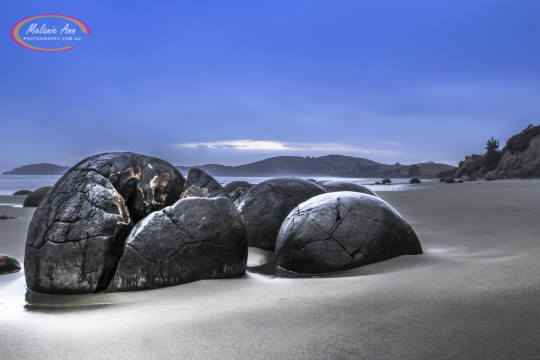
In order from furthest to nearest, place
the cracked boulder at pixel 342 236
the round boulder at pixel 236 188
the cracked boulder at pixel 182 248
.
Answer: the round boulder at pixel 236 188 < the cracked boulder at pixel 342 236 < the cracked boulder at pixel 182 248

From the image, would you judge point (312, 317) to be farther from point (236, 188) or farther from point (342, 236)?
point (236, 188)

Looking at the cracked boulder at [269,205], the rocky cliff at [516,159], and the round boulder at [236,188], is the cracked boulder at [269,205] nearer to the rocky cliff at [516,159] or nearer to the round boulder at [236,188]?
the round boulder at [236,188]

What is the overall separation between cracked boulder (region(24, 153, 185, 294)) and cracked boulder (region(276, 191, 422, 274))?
58.9 inches

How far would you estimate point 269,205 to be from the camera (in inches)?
216

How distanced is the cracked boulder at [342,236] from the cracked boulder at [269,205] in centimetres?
108

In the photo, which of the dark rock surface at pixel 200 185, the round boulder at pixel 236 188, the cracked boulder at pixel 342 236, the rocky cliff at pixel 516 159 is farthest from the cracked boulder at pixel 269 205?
the rocky cliff at pixel 516 159

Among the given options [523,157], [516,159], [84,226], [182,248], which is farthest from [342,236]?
[516,159]

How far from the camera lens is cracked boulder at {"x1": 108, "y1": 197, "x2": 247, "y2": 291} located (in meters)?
3.33

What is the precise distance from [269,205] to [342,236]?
174 cm

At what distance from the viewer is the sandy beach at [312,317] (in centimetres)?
186

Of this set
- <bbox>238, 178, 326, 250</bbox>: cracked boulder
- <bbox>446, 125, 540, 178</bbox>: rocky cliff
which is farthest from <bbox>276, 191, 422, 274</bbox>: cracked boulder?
<bbox>446, 125, 540, 178</bbox>: rocky cliff

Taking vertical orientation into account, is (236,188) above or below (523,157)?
below

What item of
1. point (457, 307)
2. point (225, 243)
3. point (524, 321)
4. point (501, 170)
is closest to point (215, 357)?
point (457, 307)

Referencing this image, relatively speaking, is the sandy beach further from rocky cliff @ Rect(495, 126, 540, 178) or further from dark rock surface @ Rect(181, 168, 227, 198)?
rocky cliff @ Rect(495, 126, 540, 178)
